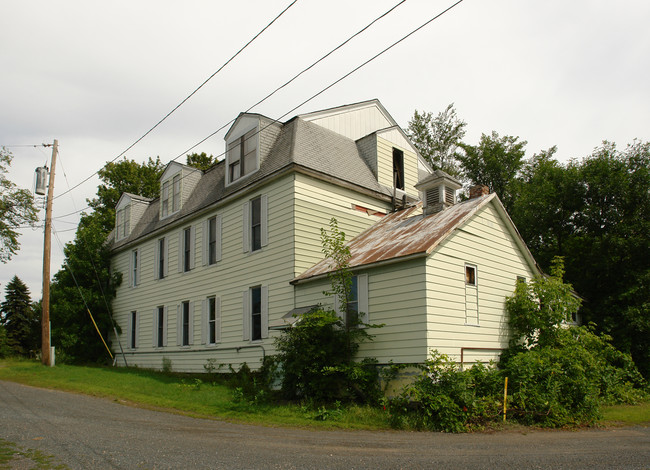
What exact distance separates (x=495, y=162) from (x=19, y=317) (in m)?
44.3

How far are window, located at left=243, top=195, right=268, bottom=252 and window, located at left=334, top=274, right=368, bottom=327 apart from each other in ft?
14.7

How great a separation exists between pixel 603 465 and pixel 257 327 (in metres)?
12.4

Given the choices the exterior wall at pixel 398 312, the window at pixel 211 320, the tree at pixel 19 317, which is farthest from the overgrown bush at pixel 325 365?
the tree at pixel 19 317

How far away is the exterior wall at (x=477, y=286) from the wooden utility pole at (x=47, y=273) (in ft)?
60.0

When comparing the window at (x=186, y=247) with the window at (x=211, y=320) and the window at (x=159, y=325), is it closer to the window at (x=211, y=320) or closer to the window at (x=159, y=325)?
the window at (x=211, y=320)

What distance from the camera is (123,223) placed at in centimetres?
2891

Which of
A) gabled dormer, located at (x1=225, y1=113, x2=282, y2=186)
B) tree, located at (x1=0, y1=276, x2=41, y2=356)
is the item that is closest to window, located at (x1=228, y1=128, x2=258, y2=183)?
gabled dormer, located at (x1=225, y1=113, x2=282, y2=186)

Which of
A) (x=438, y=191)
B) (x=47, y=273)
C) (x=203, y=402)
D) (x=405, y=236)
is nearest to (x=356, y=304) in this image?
(x=405, y=236)

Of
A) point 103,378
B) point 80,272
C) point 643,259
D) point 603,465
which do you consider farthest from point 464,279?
point 80,272

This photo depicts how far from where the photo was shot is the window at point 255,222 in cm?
1827

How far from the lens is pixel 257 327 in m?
18.2

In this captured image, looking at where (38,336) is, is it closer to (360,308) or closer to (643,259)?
(360,308)

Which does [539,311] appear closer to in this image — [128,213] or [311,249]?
[311,249]

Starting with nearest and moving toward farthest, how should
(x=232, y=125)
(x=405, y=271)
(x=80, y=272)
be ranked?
(x=405, y=271) → (x=232, y=125) → (x=80, y=272)
